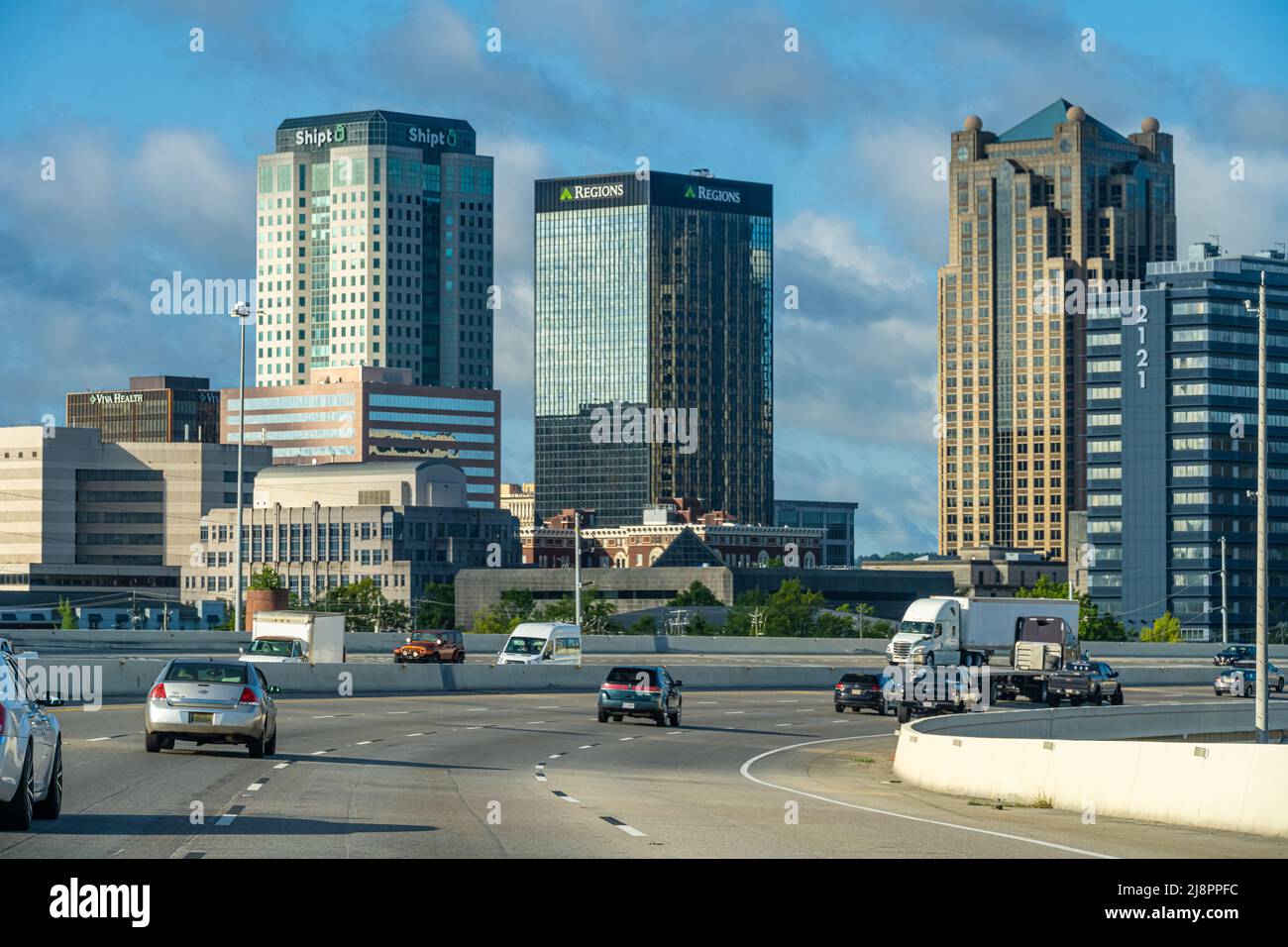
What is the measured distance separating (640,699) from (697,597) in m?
147

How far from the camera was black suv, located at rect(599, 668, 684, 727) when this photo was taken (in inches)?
1847

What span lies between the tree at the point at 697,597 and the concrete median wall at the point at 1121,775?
525 ft

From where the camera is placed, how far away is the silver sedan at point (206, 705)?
2906 cm

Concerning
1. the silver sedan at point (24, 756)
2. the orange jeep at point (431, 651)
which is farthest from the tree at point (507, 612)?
the silver sedan at point (24, 756)

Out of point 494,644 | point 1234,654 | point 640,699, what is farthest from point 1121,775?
point 1234,654

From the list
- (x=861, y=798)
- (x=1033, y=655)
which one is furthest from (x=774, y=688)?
(x=861, y=798)

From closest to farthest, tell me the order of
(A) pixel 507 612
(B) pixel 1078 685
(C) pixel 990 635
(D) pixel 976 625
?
(B) pixel 1078 685, (D) pixel 976 625, (C) pixel 990 635, (A) pixel 507 612

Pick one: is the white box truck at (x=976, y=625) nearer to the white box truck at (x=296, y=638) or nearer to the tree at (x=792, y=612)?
the white box truck at (x=296, y=638)

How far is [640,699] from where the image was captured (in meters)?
46.9

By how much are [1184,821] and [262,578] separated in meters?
151

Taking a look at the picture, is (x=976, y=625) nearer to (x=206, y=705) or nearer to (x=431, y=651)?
(x=431, y=651)
